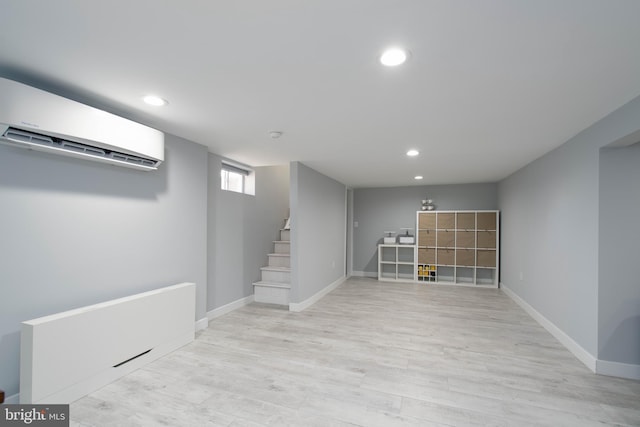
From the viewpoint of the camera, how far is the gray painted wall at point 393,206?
668 cm

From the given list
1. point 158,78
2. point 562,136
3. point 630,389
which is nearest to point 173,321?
point 158,78

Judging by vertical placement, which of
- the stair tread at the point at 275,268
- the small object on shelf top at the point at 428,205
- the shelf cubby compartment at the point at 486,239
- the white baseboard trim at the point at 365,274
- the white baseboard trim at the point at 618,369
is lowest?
the white baseboard trim at the point at 365,274

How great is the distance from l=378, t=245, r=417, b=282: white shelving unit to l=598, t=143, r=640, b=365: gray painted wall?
4145 millimetres

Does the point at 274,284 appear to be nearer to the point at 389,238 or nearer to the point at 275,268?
the point at 275,268

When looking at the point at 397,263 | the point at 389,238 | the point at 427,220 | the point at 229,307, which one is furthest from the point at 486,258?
the point at 229,307

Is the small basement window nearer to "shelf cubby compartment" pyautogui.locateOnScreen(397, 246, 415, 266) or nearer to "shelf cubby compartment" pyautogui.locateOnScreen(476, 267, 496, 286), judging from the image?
"shelf cubby compartment" pyautogui.locateOnScreen(397, 246, 415, 266)

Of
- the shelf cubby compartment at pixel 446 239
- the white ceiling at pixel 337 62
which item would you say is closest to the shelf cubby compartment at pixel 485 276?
the shelf cubby compartment at pixel 446 239

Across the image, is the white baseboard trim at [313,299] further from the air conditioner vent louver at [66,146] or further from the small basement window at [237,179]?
the air conditioner vent louver at [66,146]

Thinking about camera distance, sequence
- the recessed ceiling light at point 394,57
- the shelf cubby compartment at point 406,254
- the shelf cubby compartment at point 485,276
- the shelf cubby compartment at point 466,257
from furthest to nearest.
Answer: the shelf cubby compartment at point 406,254
the shelf cubby compartment at point 485,276
the shelf cubby compartment at point 466,257
the recessed ceiling light at point 394,57

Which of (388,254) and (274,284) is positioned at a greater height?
(388,254)

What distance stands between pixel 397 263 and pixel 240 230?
386 cm

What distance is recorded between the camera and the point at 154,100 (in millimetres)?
2293

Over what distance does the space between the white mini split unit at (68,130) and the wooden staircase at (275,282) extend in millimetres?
2824

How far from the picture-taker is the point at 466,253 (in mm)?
6355
